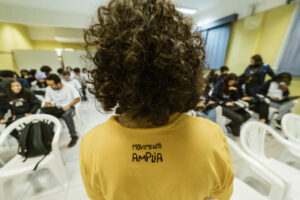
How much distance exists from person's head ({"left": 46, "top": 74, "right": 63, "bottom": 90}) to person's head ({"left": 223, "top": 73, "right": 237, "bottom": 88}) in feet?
10.1

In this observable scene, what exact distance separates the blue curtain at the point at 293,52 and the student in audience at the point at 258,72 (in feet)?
1.39

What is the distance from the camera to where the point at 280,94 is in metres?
2.44

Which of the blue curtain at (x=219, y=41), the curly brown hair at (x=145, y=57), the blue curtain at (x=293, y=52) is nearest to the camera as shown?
the curly brown hair at (x=145, y=57)

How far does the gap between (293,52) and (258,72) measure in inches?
31.2

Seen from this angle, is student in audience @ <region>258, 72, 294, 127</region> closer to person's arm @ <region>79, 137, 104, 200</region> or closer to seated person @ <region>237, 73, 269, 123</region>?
seated person @ <region>237, 73, 269, 123</region>

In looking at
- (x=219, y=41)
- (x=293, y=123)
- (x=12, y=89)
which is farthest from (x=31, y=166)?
(x=219, y=41)

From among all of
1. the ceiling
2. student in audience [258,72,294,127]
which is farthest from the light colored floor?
the ceiling

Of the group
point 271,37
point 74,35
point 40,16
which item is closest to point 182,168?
point 271,37

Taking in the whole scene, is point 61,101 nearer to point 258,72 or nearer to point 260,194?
point 260,194

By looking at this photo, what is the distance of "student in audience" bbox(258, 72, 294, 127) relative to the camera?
93.4 inches

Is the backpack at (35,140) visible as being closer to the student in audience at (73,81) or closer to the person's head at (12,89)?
the person's head at (12,89)

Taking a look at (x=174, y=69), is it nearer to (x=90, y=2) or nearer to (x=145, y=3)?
(x=145, y=3)

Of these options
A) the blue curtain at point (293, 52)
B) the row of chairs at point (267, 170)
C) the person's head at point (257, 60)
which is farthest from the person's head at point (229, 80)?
the blue curtain at point (293, 52)

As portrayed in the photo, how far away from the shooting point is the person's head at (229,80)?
2311 millimetres
